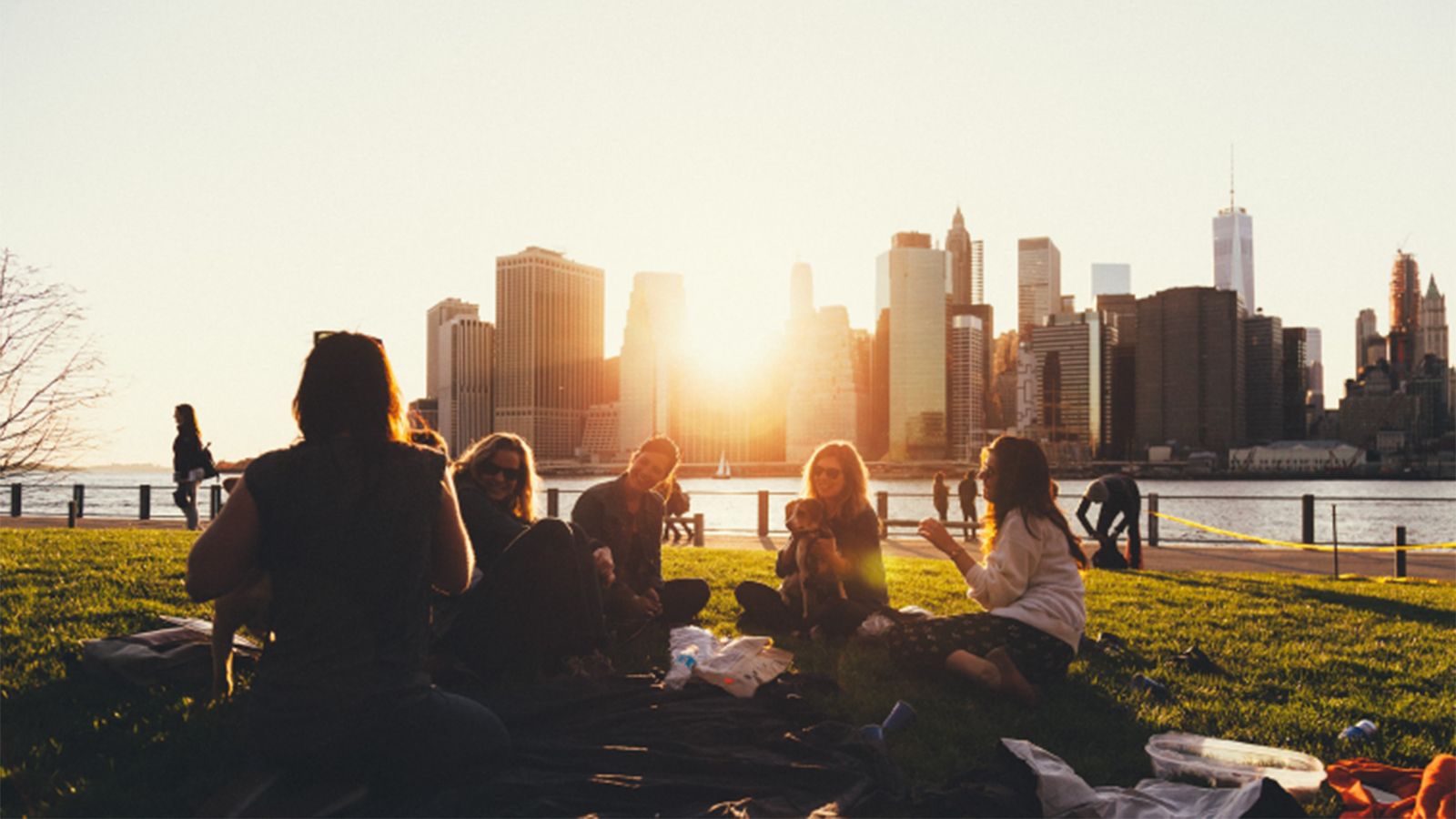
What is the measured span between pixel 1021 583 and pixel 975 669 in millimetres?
530

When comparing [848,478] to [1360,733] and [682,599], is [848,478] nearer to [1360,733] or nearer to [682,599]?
[682,599]

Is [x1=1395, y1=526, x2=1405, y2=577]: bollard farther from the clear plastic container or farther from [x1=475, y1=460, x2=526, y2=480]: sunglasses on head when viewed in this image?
[x1=475, y1=460, x2=526, y2=480]: sunglasses on head

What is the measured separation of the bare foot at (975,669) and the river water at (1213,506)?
35.7 ft

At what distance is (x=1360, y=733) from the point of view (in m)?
4.57

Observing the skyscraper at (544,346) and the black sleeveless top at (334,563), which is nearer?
the black sleeveless top at (334,563)

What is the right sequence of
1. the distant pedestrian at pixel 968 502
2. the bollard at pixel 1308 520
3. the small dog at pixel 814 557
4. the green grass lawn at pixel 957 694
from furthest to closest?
the distant pedestrian at pixel 968 502 < the bollard at pixel 1308 520 < the small dog at pixel 814 557 < the green grass lawn at pixel 957 694

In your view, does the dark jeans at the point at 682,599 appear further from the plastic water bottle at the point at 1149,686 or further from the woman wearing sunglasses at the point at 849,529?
the plastic water bottle at the point at 1149,686

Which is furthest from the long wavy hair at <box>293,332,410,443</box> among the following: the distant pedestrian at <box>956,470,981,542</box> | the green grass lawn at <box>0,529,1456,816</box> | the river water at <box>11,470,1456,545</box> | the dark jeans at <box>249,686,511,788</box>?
the distant pedestrian at <box>956,470,981,542</box>

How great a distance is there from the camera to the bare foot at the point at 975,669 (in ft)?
16.6

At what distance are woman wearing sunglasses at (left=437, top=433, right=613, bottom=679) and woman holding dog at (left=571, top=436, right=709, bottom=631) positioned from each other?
1.33 meters

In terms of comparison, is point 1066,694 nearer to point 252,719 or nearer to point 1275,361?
point 252,719

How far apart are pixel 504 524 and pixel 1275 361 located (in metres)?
186

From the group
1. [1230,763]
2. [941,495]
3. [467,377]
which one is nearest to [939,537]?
[1230,763]

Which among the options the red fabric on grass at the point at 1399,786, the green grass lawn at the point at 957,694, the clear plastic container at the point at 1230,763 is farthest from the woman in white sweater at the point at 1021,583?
the red fabric on grass at the point at 1399,786
